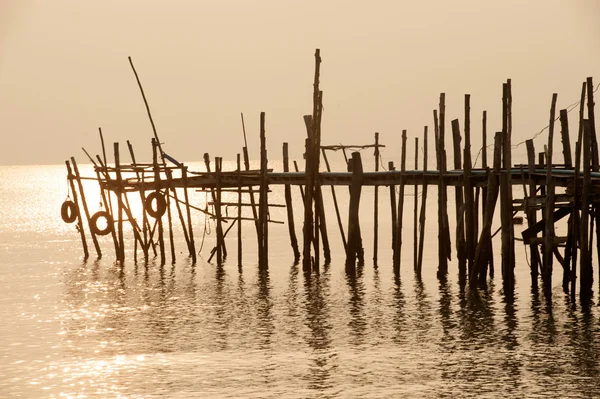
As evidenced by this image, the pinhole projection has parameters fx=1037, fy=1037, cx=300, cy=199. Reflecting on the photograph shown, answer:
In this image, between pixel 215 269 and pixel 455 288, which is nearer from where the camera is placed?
pixel 455 288

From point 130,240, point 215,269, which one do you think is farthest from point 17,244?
point 215,269

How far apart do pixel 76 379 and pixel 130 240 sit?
3166 cm

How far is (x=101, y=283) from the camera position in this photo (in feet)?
95.1

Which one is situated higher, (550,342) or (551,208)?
(551,208)

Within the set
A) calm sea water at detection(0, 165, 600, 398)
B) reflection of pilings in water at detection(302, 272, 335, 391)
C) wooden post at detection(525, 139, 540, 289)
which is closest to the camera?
calm sea water at detection(0, 165, 600, 398)

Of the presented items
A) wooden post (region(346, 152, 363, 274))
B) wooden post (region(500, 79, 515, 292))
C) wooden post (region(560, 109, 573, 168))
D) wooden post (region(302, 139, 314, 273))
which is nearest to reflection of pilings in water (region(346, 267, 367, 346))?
wooden post (region(346, 152, 363, 274))

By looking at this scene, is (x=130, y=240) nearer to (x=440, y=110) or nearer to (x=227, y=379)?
(x=440, y=110)

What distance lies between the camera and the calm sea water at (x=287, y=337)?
16.2 meters

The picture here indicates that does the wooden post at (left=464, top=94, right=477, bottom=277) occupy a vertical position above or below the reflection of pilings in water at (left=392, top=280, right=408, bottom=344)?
above

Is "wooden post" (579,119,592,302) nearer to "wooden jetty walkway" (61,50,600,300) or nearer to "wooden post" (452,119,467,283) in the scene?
"wooden jetty walkway" (61,50,600,300)

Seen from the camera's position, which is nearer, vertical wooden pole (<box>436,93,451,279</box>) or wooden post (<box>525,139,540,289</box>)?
wooden post (<box>525,139,540,289</box>)

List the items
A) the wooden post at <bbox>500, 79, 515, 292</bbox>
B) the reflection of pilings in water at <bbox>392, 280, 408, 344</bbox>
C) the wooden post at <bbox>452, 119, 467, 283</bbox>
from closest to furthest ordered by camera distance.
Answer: the reflection of pilings in water at <bbox>392, 280, 408, 344</bbox>
the wooden post at <bbox>500, 79, 515, 292</bbox>
the wooden post at <bbox>452, 119, 467, 283</bbox>

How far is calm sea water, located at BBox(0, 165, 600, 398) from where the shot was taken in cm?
1617

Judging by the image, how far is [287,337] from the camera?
19938 millimetres
